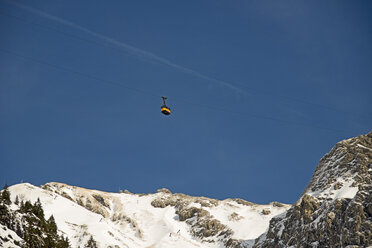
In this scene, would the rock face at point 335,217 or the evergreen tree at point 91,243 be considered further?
the evergreen tree at point 91,243

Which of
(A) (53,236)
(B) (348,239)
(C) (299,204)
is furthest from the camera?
(C) (299,204)

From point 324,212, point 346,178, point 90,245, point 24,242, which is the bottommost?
point 24,242

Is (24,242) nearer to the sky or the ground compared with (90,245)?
nearer to the ground

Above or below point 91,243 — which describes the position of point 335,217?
above

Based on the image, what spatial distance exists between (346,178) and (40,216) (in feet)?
347

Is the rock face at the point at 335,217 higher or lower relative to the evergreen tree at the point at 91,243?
higher

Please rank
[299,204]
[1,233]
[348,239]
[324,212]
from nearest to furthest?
1. [1,233]
2. [348,239]
3. [324,212]
4. [299,204]

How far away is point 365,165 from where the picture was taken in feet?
651

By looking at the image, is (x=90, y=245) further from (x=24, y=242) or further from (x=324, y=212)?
(x=324, y=212)

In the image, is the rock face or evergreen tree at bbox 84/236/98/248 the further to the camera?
evergreen tree at bbox 84/236/98/248

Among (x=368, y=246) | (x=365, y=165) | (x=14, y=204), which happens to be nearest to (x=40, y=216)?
(x=14, y=204)

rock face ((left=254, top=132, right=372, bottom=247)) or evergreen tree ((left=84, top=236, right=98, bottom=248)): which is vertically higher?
rock face ((left=254, top=132, right=372, bottom=247))

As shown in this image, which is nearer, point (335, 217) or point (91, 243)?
point (335, 217)

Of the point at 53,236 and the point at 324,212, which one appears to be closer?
the point at 53,236
